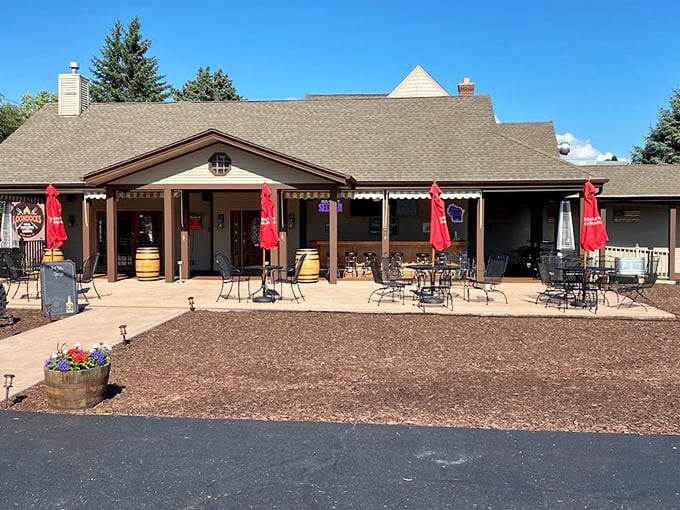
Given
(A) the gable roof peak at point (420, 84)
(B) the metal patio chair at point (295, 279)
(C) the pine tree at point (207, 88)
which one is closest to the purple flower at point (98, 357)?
(B) the metal patio chair at point (295, 279)

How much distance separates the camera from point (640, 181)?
20469mm

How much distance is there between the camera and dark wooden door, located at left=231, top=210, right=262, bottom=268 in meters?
19.7

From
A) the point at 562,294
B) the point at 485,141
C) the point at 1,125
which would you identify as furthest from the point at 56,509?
the point at 1,125

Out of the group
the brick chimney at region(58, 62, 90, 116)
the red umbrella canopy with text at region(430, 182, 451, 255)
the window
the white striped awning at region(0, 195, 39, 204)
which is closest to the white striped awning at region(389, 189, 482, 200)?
the red umbrella canopy with text at region(430, 182, 451, 255)

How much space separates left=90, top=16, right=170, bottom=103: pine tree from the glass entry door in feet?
111

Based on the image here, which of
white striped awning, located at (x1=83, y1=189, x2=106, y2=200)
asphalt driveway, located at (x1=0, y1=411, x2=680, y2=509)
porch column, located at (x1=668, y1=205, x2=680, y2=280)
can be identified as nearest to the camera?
asphalt driveway, located at (x1=0, y1=411, x2=680, y2=509)

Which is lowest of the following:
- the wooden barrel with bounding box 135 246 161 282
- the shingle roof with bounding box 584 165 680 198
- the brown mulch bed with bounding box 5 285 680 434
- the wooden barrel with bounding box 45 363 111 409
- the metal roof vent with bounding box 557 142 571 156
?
the brown mulch bed with bounding box 5 285 680 434

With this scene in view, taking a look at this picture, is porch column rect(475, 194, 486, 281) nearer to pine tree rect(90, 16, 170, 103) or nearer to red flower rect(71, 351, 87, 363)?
red flower rect(71, 351, 87, 363)

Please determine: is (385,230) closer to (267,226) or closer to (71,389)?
(267,226)

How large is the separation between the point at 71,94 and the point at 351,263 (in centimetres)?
1279

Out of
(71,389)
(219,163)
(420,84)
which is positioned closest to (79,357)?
(71,389)

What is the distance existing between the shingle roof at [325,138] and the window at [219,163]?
7.51ft

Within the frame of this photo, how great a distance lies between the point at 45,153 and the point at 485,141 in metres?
14.0

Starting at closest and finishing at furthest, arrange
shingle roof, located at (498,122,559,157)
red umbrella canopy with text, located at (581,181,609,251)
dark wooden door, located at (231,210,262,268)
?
1. red umbrella canopy with text, located at (581,181,609,251)
2. dark wooden door, located at (231,210,262,268)
3. shingle roof, located at (498,122,559,157)
